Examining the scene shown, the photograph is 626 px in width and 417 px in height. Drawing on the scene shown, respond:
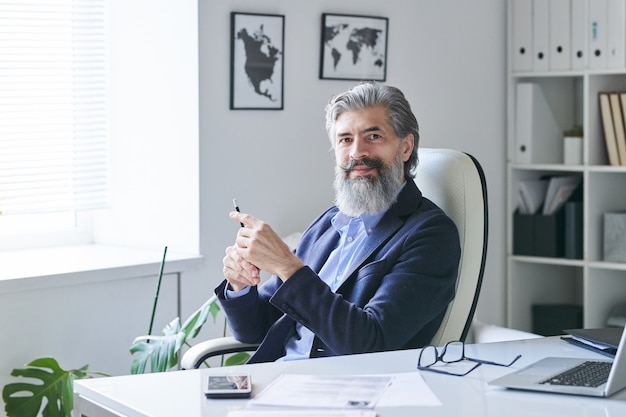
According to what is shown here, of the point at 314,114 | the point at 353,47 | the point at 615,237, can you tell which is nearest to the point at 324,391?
the point at 314,114

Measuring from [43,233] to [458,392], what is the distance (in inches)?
92.3

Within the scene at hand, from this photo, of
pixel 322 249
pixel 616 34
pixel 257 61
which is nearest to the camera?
→ pixel 322 249

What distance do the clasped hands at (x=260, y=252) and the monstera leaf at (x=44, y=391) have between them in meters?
0.84

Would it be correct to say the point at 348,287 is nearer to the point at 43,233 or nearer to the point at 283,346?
the point at 283,346

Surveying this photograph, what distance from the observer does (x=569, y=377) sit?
176 cm

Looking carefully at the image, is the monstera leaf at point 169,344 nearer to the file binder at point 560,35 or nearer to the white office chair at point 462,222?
the white office chair at point 462,222

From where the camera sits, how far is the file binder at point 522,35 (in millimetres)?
4273

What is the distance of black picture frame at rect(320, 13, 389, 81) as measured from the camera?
148 inches

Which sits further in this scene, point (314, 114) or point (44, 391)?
point (314, 114)

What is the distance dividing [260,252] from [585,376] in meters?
0.82

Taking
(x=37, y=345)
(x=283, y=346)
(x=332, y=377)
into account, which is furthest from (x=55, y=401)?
(x=332, y=377)

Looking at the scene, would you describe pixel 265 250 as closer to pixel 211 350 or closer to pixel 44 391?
pixel 211 350

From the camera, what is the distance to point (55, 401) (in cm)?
297

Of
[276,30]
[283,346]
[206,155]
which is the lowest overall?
[283,346]
